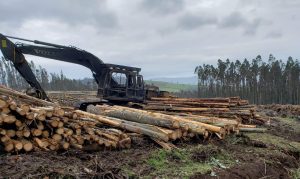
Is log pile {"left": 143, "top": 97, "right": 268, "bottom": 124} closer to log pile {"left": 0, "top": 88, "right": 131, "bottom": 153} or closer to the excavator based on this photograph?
the excavator

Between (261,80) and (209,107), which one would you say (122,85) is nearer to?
(209,107)

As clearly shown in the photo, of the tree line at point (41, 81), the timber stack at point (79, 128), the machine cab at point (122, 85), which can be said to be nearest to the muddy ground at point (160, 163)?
the timber stack at point (79, 128)

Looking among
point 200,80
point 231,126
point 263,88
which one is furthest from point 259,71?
point 231,126

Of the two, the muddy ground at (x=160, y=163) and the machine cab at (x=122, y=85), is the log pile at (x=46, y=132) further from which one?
the machine cab at (x=122, y=85)

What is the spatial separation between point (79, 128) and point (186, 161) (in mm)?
2702

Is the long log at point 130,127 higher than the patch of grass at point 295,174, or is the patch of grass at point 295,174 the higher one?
the long log at point 130,127

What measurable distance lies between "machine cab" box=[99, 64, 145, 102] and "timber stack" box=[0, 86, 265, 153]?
16.4 ft

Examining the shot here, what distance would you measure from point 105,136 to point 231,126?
14.2ft

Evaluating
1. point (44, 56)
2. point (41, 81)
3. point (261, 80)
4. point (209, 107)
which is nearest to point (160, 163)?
point (209, 107)

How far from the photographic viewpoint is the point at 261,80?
68.1 m

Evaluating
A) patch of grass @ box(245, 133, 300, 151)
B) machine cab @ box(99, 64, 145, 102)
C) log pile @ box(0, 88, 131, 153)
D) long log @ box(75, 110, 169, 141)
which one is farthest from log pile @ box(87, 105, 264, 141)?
machine cab @ box(99, 64, 145, 102)

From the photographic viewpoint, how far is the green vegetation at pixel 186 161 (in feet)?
26.7

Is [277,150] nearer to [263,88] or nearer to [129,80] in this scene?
[129,80]

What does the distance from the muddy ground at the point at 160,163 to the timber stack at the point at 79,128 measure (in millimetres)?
268
